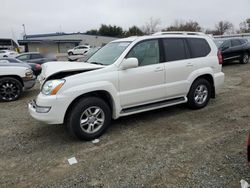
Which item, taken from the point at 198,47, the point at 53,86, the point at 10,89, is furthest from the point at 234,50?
the point at 53,86

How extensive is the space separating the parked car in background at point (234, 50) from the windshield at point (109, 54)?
34.3 ft

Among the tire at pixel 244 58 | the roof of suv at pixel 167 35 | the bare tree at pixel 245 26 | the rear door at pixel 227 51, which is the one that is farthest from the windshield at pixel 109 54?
the bare tree at pixel 245 26

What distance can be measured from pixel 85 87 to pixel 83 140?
37.2 inches

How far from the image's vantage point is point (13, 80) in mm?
7281

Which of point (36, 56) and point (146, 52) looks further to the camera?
point (36, 56)

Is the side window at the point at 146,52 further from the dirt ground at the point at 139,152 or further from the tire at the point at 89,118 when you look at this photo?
the dirt ground at the point at 139,152

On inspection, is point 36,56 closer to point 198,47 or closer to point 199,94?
point 198,47

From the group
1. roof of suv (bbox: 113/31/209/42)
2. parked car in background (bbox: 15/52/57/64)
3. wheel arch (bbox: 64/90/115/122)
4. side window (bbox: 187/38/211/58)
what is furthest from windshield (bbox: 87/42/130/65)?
parked car in background (bbox: 15/52/57/64)

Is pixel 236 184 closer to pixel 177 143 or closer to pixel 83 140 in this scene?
pixel 177 143

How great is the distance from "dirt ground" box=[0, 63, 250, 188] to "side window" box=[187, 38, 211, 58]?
1.34 meters

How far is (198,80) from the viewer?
18.2 ft

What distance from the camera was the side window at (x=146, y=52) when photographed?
15.2ft

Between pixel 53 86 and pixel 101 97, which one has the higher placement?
pixel 53 86

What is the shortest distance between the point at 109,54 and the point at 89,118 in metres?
1.50
